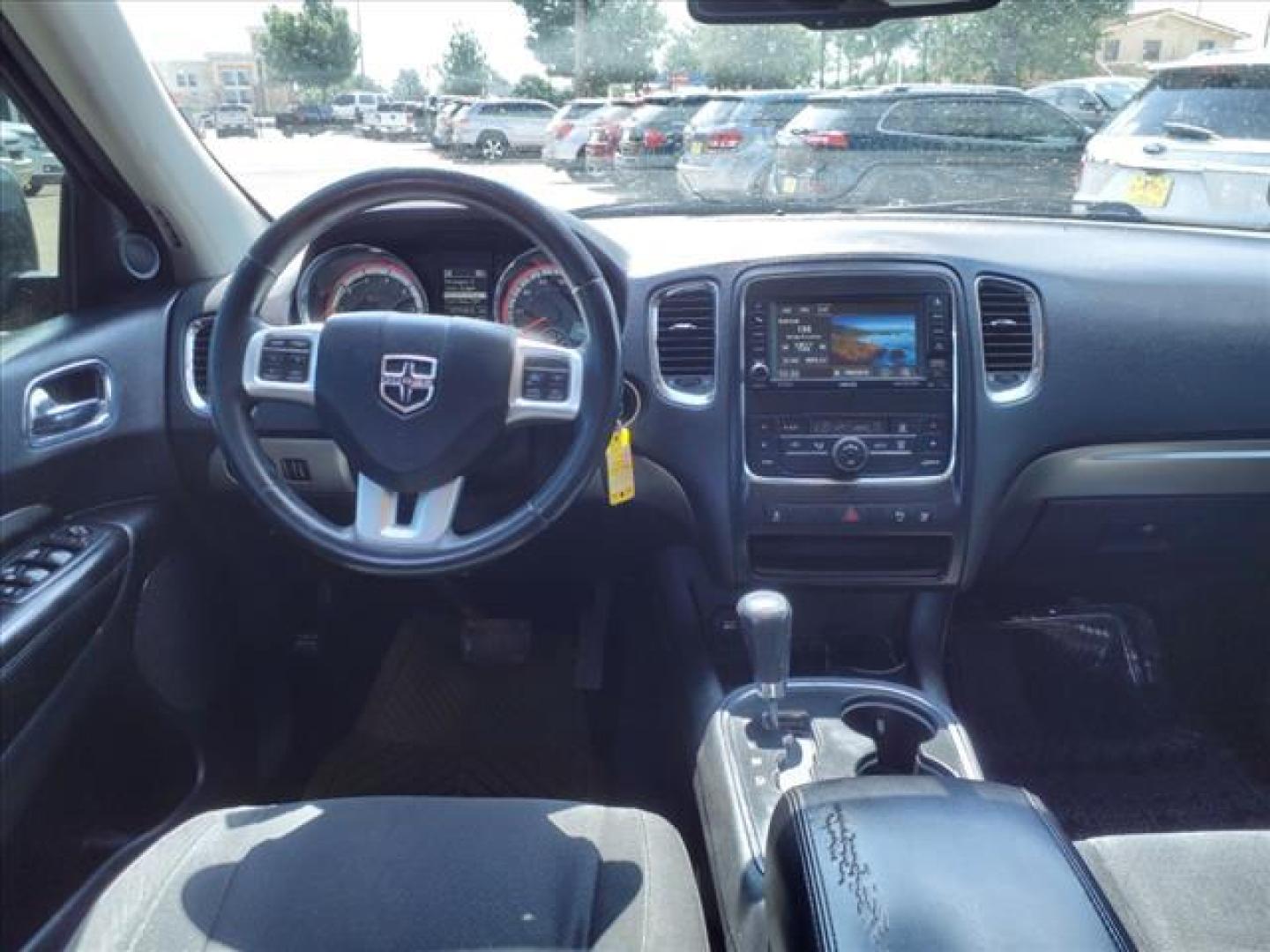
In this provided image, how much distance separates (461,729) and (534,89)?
4.98 feet

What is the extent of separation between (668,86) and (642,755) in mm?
1522

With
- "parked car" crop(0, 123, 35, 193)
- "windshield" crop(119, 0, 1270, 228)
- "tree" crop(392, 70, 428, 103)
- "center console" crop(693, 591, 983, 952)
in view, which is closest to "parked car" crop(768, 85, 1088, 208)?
"windshield" crop(119, 0, 1270, 228)

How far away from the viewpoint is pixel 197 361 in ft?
7.54

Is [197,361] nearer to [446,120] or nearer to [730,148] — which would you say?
[446,120]

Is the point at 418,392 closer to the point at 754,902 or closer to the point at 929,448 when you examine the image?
the point at 754,902

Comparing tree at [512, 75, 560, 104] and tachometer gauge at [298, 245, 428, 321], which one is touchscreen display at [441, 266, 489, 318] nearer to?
tachometer gauge at [298, 245, 428, 321]

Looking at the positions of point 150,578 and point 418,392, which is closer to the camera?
point 418,392

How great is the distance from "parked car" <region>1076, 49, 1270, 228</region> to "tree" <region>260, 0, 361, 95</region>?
1.73 metres

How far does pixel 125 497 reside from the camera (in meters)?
2.25

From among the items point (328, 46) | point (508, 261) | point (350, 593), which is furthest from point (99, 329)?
point (328, 46)

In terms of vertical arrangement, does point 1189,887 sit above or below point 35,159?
below

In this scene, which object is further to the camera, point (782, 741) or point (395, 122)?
point (395, 122)

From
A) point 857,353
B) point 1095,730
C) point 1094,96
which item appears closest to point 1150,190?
point 1094,96

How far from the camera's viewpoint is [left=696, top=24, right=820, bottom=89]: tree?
95.4 inches
